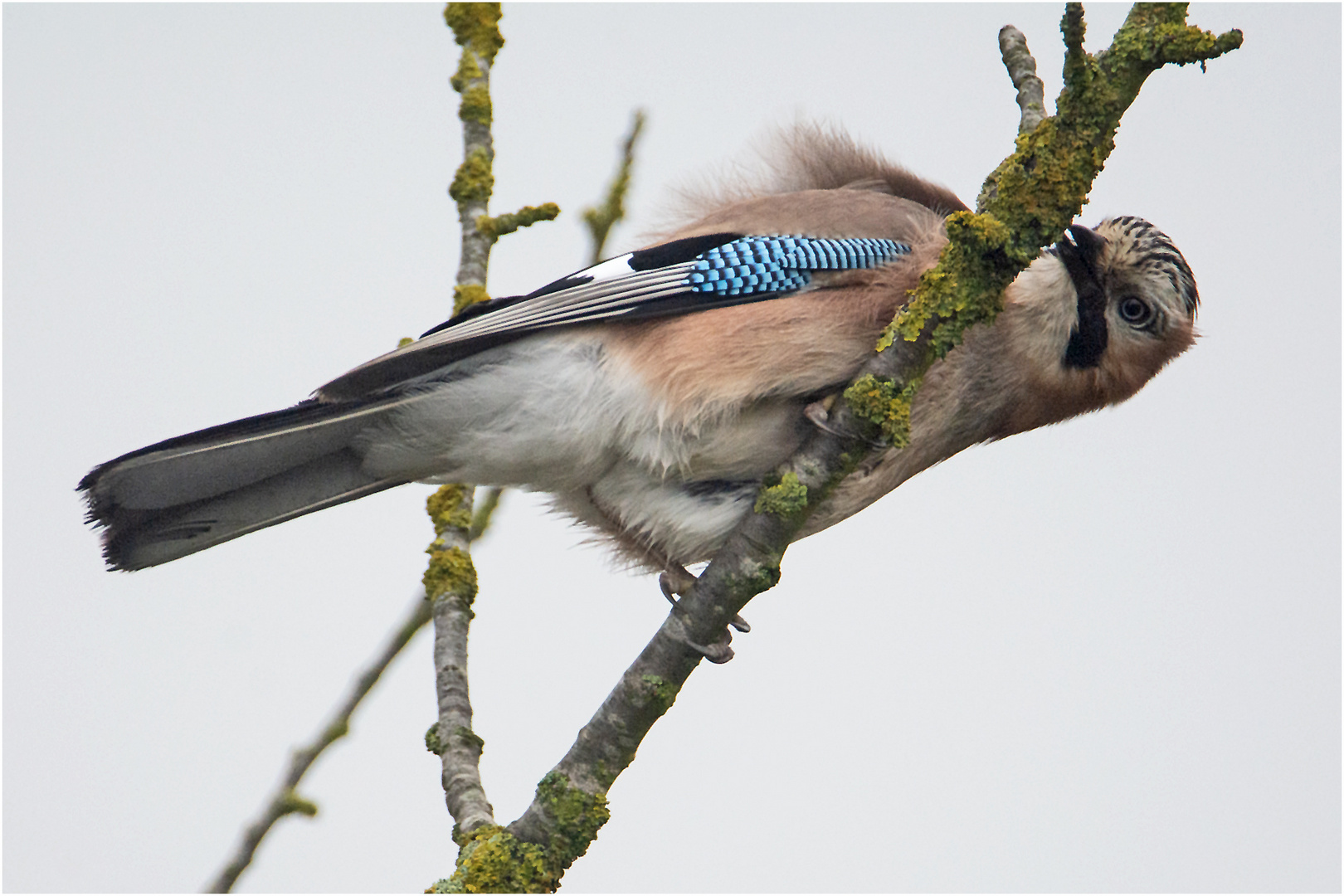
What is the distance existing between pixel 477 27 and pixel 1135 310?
2.92 metres

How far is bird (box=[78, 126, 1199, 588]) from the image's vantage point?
4191mm

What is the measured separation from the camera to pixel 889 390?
3.48m

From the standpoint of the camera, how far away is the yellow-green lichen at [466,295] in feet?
17.0

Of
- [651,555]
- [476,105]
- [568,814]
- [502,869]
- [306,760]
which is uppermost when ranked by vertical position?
[476,105]

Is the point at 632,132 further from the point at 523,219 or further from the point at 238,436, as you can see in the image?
the point at 238,436

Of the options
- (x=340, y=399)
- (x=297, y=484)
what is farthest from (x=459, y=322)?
(x=297, y=484)

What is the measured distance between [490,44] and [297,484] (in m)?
2.29

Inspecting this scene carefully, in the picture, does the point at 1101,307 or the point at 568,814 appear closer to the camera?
the point at 568,814

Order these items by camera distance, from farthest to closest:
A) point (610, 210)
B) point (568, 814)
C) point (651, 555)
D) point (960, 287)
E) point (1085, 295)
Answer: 1. point (610, 210)
2. point (651, 555)
3. point (1085, 295)
4. point (568, 814)
5. point (960, 287)

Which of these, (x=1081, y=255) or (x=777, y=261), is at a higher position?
(x=1081, y=255)

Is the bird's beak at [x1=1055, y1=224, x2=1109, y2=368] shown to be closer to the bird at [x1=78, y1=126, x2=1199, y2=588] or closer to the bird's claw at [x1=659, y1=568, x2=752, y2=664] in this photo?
the bird at [x1=78, y1=126, x2=1199, y2=588]

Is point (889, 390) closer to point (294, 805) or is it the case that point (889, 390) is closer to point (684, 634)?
point (684, 634)

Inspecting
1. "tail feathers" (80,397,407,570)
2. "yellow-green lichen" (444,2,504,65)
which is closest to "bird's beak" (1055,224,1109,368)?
"tail feathers" (80,397,407,570)

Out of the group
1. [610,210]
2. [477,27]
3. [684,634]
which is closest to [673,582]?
[684,634]
